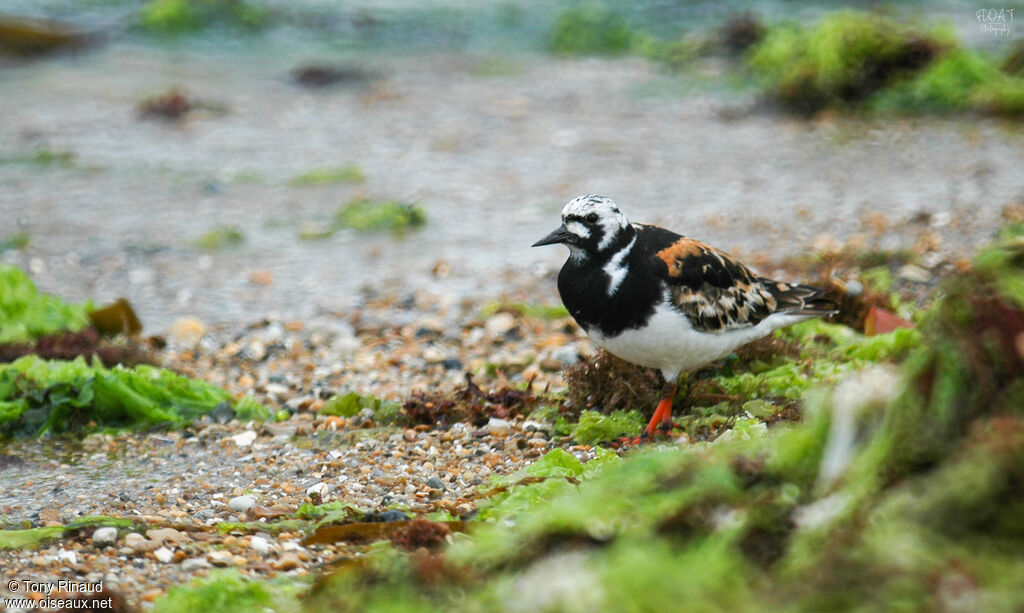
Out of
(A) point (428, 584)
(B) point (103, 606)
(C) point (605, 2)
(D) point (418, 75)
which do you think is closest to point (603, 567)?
(A) point (428, 584)

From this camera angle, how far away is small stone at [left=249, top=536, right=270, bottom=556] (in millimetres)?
3574

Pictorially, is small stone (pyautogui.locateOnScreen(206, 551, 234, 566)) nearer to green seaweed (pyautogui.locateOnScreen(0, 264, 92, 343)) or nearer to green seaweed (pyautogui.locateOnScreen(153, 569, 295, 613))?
green seaweed (pyautogui.locateOnScreen(153, 569, 295, 613))

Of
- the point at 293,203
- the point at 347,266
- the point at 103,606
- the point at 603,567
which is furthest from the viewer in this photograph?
the point at 293,203

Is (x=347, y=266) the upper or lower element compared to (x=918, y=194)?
lower

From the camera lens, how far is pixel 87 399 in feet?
17.0

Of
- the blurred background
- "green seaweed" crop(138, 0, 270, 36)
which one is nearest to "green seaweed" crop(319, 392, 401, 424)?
the blurred background

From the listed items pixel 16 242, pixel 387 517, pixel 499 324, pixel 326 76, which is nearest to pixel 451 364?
pixel 499 324

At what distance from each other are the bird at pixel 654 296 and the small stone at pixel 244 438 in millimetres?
1518

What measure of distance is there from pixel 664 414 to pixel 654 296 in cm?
56

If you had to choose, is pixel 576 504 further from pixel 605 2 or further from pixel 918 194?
pixel 605 2

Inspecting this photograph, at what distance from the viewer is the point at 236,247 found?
Answer: 28.9 feet

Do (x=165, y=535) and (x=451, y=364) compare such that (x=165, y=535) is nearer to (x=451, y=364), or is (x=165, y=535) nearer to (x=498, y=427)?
(x=498, y=427)

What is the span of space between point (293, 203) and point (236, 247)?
1172 millimetres

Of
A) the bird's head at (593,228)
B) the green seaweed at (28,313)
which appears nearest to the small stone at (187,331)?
the green seaweed at (28,313)
